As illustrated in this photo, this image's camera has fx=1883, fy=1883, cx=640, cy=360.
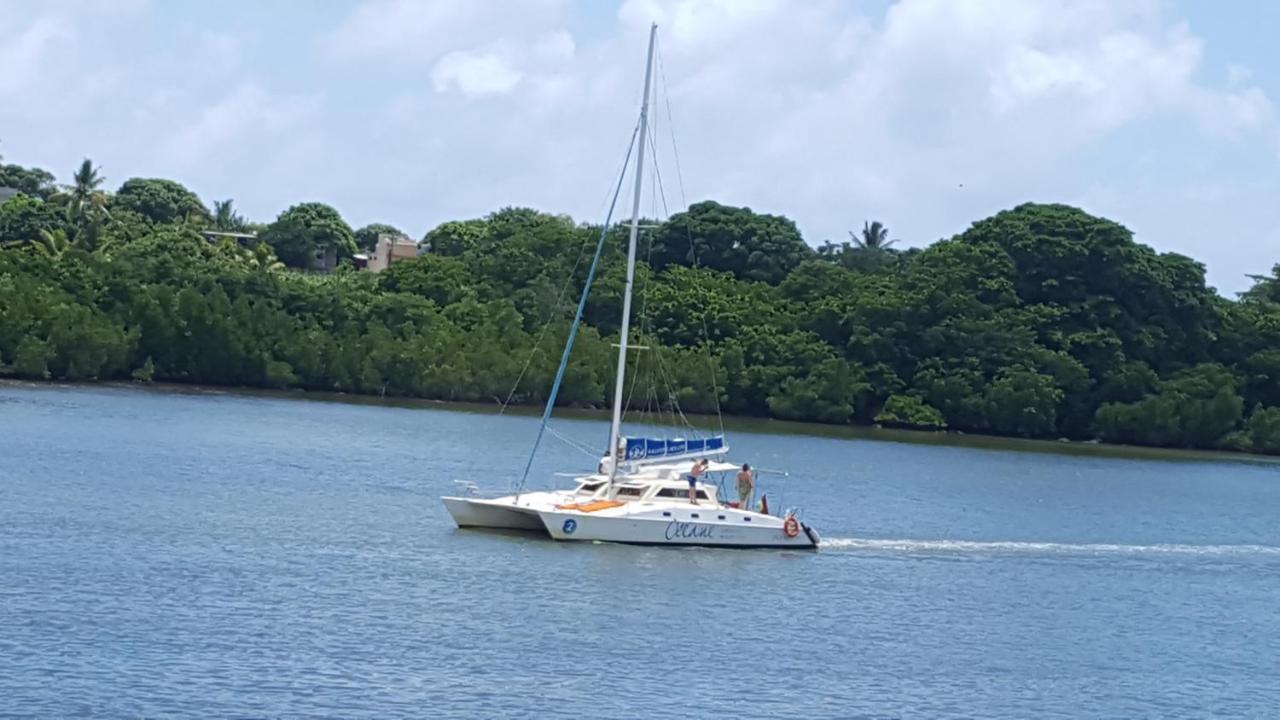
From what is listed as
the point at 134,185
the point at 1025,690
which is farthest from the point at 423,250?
the point at 1025,690

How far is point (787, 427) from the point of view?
408 ft

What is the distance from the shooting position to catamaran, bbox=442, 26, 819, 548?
5306 centimetres

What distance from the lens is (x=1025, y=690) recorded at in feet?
133

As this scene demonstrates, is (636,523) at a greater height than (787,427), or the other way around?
(787,427)

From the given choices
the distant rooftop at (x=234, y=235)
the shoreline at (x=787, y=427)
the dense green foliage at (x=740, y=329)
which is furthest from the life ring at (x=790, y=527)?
the distant rooftop at (x=234, y=235)

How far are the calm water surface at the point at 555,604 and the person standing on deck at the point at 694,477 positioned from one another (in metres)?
1.71

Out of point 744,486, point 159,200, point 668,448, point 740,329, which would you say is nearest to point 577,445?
point 668,448

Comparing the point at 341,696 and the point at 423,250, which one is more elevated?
the point at 423,250

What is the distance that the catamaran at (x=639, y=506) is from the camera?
53.1m

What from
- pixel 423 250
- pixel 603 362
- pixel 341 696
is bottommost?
pixel 341 696

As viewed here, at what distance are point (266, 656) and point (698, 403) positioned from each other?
3551 inches

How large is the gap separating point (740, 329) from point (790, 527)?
77.3 m

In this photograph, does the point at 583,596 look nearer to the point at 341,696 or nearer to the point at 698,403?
the point at 341,696

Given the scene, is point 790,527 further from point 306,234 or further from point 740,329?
point 306,234
